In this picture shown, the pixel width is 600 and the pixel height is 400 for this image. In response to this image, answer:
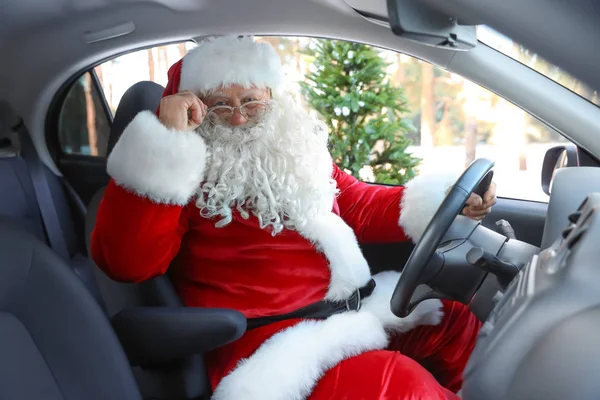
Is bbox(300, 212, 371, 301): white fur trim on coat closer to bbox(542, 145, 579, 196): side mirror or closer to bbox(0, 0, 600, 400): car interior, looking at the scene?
bbox(0, 0, 600, 400): car interior

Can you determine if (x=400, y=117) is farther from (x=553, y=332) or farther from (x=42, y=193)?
(x=553, y=332)

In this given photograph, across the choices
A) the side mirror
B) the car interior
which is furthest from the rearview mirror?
the side mirror

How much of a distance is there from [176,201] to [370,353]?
24.3 inches

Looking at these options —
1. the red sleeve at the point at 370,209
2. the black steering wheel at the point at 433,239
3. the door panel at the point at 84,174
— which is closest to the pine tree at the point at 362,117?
the door panel at the point at 84,174

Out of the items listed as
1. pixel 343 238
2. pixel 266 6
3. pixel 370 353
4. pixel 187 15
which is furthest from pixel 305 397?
pixel 187 15

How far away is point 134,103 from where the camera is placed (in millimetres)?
1859

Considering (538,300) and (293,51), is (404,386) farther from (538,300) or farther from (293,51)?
(293,51)

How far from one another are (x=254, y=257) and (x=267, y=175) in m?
0.23

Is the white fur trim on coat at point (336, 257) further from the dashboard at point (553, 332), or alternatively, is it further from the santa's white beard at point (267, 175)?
the dashboard at point (553, 332)

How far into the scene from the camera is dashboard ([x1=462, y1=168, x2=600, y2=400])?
0.82 m

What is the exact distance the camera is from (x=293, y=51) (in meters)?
2.46

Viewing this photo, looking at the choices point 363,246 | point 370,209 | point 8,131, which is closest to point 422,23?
point 370,209

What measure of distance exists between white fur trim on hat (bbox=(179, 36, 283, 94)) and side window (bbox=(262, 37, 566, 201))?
13 centimetres

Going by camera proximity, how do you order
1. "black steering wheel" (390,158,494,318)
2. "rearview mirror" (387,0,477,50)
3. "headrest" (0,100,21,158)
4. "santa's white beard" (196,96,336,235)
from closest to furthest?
"rearview mirror" (387,0,477,50)
"black steering wheel" (390,158,494,318)
"santa's white beard" (196,96,336,235)
"headrest" (0,100,21,158)
